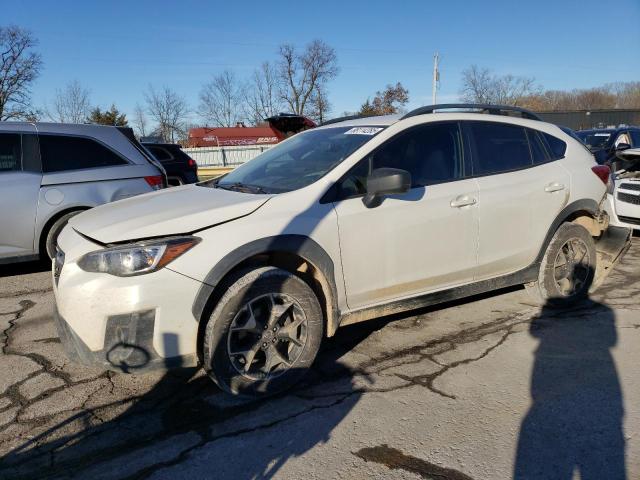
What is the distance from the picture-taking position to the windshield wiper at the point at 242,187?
352 centimetres

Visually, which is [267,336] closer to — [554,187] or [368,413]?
[368,413]

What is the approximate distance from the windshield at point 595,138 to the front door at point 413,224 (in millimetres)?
11502

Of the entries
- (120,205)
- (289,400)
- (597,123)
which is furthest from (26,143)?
(597,123)

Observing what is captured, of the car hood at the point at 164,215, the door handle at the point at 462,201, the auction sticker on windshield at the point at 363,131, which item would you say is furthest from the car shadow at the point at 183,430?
the auction sticker on windshield at the point at 363,131

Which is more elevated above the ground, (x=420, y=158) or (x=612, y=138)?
(x=612, y=138)

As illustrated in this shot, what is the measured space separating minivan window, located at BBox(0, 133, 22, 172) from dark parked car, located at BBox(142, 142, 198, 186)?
534cm

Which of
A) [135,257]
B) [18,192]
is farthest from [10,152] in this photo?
[135,257]

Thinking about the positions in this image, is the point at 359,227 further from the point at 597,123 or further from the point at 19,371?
the point at 597,123

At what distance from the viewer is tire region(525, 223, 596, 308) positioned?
175 inches

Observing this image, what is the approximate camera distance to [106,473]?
241 cm

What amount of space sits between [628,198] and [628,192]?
3.7 inches

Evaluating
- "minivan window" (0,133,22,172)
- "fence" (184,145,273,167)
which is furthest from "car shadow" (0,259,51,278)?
"fence" (184,145,273,167)

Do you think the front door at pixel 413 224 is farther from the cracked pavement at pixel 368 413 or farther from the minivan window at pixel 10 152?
the minivan window at pixel 10 152

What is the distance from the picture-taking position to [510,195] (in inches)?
160
